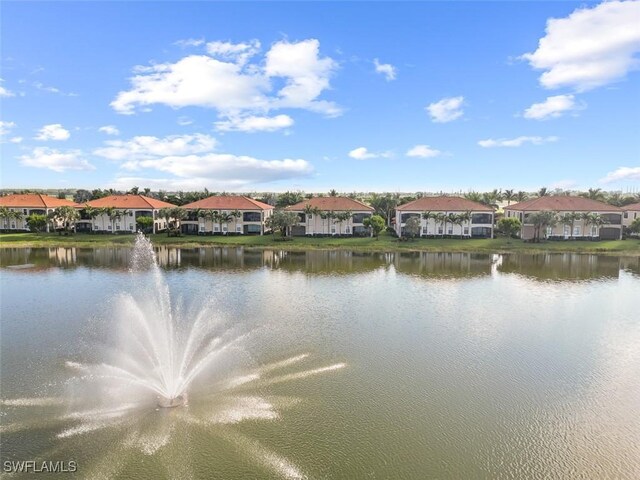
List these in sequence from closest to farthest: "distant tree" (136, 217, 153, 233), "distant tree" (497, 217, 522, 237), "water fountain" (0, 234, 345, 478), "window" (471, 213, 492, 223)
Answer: "water fountain" (0, 234, 345, 478) → "distant tree" (497, 217, 522, 237) → "window" (471, 213, 492, 223) → "distant tree" (136, 217, 153, 233)

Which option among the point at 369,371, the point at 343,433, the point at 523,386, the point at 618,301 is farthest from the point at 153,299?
the point at 618,301

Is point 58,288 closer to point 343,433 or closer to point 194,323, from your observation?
point 194,323

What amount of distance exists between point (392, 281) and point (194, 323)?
25.2m

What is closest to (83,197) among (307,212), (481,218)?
(307,212)

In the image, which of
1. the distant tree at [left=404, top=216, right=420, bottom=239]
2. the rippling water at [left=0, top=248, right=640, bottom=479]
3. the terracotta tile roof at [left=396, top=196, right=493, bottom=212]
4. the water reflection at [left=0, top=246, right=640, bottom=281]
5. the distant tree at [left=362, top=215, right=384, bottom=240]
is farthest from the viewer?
the terracotta tile roof at [left=396, top=196, right=493, bottom=212]

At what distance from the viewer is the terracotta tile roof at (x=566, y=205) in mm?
84812

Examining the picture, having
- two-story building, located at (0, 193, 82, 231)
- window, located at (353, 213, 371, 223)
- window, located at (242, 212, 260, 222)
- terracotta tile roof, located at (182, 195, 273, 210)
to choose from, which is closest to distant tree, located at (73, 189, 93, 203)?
two-story building, located at (0, 193, 82, 231)

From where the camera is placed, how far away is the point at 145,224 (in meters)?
88.4

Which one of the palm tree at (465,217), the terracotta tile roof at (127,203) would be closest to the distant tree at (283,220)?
the terracotta tile roof at (127,203)

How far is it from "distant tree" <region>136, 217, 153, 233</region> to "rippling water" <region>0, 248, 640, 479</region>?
138ft

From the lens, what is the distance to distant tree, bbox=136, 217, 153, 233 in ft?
288

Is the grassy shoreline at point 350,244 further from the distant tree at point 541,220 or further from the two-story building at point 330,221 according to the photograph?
the two-story building at point 330,221

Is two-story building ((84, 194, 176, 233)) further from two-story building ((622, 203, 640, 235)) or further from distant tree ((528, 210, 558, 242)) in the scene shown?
two-story building ((622, 203, 640, 235))

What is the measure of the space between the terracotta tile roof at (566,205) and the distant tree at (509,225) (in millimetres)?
5445
